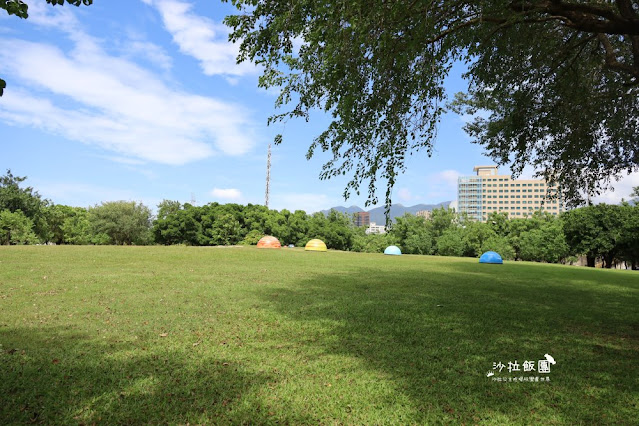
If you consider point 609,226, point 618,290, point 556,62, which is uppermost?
point 556,62

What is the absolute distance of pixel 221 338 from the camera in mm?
6973

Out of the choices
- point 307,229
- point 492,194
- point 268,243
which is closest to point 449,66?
point 268,243

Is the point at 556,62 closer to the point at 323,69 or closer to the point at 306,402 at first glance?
the point at 323,69

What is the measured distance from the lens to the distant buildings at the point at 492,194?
169938 mm

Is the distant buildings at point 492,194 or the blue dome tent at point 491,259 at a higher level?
the distant buildings at point 492,194

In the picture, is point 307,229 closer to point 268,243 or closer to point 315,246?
point 315,246

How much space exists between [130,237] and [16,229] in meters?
19.3

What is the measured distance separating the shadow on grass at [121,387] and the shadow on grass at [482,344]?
70.8 inches

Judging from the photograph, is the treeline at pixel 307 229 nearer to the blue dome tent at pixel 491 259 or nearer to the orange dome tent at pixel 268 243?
the orange dome tent at pixel 268 243

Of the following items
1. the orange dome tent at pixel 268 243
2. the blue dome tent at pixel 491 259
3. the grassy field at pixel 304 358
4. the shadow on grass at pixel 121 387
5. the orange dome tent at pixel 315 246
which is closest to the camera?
the shadow on grass at pixel 121 387

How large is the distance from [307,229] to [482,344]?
5813 cm

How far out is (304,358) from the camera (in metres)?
6.04

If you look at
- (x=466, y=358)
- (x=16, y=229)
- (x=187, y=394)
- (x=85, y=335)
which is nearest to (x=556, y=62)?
(x=466, y=358)

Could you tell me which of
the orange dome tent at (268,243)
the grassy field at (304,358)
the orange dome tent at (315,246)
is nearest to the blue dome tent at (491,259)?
the orange dome tent at (315,246)
